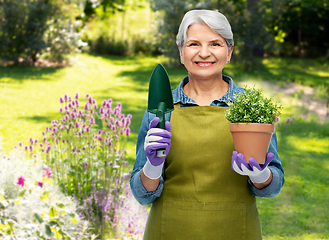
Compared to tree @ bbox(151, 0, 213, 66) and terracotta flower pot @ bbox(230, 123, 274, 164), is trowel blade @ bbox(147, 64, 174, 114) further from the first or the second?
tree @ bbox(151, 0, 213, 66)

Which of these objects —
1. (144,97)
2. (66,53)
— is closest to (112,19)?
(66,53)

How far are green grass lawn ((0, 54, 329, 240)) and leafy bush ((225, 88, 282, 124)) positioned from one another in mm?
3221

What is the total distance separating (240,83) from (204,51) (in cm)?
1057

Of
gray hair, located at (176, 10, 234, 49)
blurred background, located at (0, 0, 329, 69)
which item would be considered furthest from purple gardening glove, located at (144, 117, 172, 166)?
blurred background, located at (0, 0, 329, 69)

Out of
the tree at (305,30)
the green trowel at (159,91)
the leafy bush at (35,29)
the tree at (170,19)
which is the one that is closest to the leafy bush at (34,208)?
the green trowel at (159,91)

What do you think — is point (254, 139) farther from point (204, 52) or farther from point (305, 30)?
point (305, 30)

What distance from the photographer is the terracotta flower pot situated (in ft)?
4.70

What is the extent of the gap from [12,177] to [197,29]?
8.72ft

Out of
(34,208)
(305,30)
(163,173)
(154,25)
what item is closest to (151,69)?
(154,25)

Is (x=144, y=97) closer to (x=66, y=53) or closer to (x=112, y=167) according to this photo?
(x=66, y=53)

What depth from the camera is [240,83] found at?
11930mm

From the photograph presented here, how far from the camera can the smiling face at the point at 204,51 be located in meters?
1.65

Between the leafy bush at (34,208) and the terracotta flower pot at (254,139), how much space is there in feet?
5.14

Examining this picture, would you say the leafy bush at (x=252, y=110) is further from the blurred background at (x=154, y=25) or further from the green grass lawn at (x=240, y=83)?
the blurred background at (x=154, y=25)
